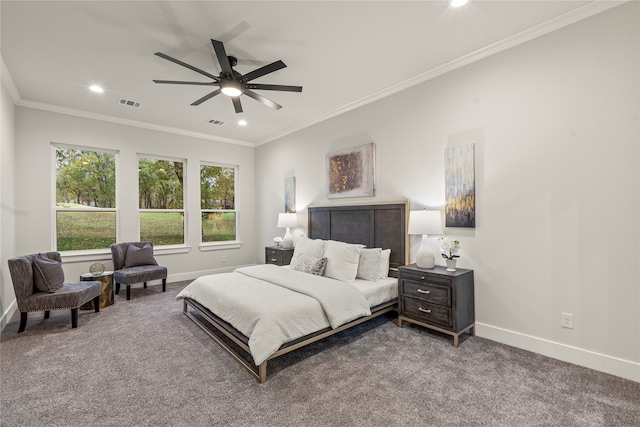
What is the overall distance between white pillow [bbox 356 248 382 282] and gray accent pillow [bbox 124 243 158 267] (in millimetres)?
3613

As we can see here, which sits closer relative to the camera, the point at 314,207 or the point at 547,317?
the point at 547,317

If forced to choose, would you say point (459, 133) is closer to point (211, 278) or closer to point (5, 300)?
point (211, 278)

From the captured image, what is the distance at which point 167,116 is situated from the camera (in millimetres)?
4977

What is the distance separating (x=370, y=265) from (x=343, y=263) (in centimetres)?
35

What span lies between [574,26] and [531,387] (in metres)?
3.01

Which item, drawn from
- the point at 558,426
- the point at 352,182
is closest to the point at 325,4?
the point at 352,182

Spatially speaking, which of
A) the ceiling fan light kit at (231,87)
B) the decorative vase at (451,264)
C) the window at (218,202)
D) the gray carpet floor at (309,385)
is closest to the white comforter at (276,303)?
the gray carpet floor at (309,385)

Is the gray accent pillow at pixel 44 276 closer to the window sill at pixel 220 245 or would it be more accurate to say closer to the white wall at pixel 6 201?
the white wall at pixel 6 201

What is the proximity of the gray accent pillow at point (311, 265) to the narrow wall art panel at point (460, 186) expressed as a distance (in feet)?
5.18

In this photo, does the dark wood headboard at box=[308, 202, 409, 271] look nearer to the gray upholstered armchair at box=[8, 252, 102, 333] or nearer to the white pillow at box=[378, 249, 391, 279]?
the white pillow at box=[378, 249, 391, 279]

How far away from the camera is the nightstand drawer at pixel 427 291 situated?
2.92 metres

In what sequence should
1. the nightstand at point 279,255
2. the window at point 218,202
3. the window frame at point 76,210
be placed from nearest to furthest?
the window frame at point 76,210, the nightstand at point 279,255, the window at point 218,202

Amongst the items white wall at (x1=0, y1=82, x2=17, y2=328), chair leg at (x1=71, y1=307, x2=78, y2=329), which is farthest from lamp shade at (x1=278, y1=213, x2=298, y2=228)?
white wall at (x1=0, y1=82, x2=17, y2=328)

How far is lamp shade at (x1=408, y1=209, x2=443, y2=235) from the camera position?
3183mm
